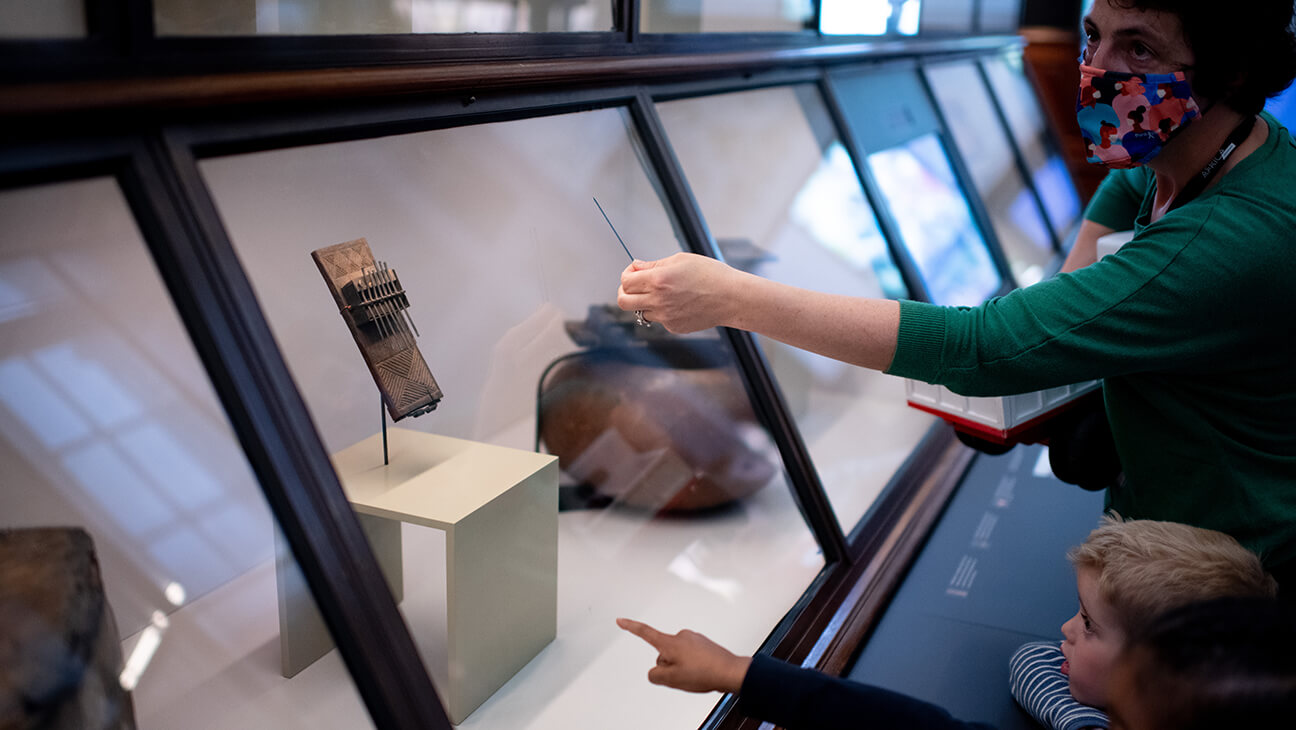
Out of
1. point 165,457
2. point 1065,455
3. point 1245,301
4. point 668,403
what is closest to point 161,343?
point 165,457

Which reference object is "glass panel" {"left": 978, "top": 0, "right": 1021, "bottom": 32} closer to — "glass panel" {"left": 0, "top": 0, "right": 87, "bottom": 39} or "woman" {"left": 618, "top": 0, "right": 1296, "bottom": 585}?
"woman" {"left": 618, "top": 0, "right": 1296, "bottom": 585}

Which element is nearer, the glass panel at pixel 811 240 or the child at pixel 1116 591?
the child at pixel 1116 591

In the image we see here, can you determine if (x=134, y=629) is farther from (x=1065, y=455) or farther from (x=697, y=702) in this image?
(x=1065, y=455)

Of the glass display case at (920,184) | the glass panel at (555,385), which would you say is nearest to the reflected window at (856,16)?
the glass display case at (920,184)

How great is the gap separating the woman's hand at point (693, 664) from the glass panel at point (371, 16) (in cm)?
88

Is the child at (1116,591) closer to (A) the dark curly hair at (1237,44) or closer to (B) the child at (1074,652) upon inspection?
(B) the child at (1074,652)

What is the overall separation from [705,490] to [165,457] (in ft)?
4.19

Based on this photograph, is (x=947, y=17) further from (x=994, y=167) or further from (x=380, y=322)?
(x=380, y=322)

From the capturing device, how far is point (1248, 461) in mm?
1536

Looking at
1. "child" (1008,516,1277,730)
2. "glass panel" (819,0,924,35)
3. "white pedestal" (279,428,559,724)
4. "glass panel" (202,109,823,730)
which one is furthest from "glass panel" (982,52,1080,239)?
"white pedestal" (279,428,559,724)

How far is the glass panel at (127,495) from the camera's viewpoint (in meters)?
1.04

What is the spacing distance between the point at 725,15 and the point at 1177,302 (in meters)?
1.54

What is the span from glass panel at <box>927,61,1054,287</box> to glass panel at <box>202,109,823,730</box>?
2238 millimetres

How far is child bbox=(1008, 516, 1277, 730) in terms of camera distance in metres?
1.44
